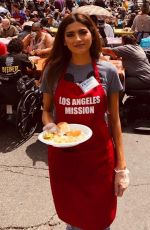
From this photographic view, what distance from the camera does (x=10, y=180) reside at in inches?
152

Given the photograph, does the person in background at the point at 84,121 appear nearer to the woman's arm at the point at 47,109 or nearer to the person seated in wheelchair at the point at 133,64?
the woman's arm at the point at 47,109

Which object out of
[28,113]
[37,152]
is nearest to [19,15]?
[28,113]

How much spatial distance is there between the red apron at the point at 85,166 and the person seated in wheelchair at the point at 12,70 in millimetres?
2953

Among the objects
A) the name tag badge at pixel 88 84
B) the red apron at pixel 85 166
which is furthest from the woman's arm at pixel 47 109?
the name tag badge at pixel 88 84

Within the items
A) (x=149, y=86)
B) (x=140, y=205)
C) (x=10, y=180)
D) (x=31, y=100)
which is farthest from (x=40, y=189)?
(x=149, y=86)

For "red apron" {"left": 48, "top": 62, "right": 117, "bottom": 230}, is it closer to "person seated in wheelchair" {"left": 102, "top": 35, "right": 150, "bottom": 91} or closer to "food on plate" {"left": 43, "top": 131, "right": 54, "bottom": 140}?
"food on plate" {"left": 43, "top": 131, "right": 54, "bottom": 140}

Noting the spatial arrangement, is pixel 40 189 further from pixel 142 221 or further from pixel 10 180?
pixel 142 221

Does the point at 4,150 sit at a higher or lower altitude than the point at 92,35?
lower

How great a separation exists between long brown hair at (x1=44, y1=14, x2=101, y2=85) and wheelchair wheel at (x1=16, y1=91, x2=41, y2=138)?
9.13 feet

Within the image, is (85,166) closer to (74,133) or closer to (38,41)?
(74,133)

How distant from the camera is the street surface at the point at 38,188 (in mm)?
3113

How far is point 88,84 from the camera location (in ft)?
6.08

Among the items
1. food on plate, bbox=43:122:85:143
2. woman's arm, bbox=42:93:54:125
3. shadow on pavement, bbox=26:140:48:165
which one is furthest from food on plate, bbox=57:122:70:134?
shadow on pavement, bbox=26:140:48:165

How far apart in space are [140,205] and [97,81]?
181cm
